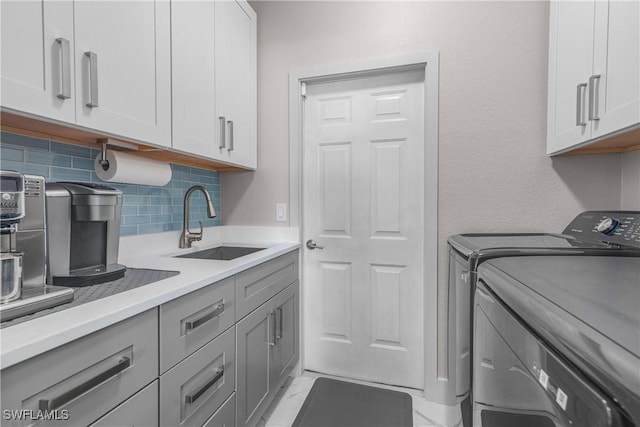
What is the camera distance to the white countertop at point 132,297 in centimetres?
61

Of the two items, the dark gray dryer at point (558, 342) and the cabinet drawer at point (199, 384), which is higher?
the dark gray dryer at point (558, 342)

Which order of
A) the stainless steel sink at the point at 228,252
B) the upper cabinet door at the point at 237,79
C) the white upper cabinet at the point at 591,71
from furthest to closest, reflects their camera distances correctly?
1. the stainless steel sink at the point at 228,252
2. the upper cabinet door at the point at 237,79
3. the white upper cabinet at the point at 591,71

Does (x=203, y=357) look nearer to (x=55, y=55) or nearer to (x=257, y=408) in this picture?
(x=257, y=408)

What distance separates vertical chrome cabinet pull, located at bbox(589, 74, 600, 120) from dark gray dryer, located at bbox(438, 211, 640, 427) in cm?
45

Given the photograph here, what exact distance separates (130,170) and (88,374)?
90cm

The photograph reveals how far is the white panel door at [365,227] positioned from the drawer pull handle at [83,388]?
1.46 meters

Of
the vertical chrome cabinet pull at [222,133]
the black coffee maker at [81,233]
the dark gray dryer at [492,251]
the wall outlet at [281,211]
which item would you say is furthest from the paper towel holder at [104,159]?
the dark gray dryer at [492,251]

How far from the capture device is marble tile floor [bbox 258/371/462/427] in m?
1.68

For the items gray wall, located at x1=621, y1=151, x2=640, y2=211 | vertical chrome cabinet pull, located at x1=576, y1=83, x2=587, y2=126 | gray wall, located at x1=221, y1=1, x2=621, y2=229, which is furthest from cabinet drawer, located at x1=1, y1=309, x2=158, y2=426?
gray wall, located at x1=621, y1=151, x2=640, y2=211

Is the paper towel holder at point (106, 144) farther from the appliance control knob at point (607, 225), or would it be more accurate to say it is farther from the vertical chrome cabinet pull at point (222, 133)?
the appliance control knob at point (607, 225)

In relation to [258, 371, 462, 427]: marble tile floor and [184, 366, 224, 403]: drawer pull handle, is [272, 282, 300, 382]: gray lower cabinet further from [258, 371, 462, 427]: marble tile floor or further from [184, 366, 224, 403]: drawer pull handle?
[184, 366, 224, 403]: drawer pull handle

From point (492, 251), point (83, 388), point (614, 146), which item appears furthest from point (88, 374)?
point (614, 146)

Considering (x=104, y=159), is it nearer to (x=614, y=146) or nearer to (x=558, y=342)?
(x=558, y=342)

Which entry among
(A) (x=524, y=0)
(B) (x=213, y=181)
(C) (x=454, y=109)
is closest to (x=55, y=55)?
(B) (x=213, y=181)
